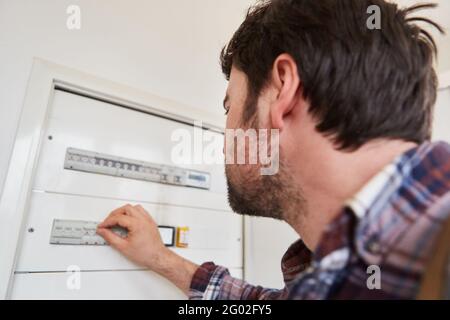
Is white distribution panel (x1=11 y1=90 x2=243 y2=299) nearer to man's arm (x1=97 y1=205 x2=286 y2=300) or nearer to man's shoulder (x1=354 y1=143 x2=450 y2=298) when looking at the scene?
man's arm (x1=97 y1=205 x2=286 y2=300)

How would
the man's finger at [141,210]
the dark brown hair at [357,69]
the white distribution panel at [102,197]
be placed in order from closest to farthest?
the dark brown hair at [357,69], the white distribution panel at [102,197], the man's finger at [141,210]

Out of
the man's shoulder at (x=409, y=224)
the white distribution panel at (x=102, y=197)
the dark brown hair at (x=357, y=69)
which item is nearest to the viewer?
the man's shoulder at (x=409, y=224)

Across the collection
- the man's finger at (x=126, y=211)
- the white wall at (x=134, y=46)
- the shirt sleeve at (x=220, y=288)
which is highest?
the white wall at (x=134, y=46)

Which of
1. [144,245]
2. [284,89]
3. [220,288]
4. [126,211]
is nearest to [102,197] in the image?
[126,211]

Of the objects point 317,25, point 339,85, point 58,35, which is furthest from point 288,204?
point 58,35

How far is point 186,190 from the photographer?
999 mm

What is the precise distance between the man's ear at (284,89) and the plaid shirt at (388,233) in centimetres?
21

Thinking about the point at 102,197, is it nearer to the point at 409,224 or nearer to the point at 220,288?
the point at 220,288

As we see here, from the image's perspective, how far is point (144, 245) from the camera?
803mm

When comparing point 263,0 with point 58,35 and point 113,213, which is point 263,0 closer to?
point 58,35

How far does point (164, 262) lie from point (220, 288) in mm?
181

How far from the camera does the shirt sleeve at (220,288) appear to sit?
0.74 meters

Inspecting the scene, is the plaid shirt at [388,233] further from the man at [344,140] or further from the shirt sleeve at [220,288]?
the shirt sleeve at [220,288]

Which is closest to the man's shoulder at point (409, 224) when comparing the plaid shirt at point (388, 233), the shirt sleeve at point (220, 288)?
the plaid shirt at point (388, 233)
